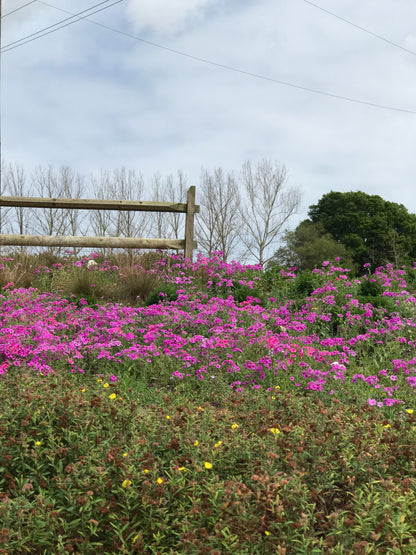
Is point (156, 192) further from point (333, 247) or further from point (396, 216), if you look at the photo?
point (396, 216)

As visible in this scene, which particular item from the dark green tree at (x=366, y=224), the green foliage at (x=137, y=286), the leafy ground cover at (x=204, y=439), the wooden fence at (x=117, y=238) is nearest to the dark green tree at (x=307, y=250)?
the dark green tree at (x=366, y=224)

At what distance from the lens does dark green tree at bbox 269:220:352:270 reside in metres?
25.6

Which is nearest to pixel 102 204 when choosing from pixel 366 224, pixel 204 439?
pixel 204 439

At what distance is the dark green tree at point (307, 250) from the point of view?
2559cm

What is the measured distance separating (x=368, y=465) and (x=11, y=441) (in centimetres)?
203

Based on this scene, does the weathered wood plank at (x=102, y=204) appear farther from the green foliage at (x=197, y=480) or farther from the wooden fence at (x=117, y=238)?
the green foliage at (x=197, y=480)

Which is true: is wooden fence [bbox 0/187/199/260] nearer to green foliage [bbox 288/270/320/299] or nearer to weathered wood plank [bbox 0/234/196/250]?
weathered wood plank [bbox 0/234/196/250]

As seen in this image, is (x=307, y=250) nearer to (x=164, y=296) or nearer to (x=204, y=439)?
(x=164, y=296)

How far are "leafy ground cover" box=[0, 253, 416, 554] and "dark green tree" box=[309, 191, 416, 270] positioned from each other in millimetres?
22041

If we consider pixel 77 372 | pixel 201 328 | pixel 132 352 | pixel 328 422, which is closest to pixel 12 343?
pixel 77 372

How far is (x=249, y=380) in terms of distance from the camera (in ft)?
15.9

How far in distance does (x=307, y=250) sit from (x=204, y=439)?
23399 millimetres

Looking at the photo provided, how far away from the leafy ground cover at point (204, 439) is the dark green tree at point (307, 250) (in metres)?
19.2

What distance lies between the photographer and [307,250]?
25703 millimetres
